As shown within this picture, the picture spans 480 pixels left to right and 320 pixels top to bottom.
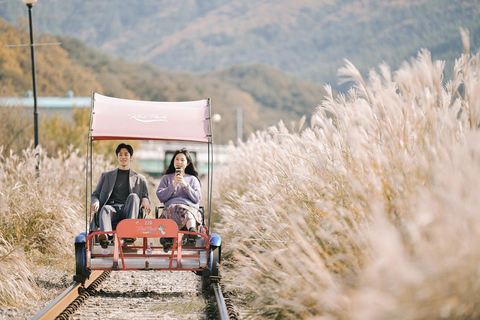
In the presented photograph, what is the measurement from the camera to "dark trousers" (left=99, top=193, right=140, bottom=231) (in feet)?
26.3

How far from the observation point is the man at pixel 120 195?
8.23 m

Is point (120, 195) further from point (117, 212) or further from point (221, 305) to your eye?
point (221, 305)

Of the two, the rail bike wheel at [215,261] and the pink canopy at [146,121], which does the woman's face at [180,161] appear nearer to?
the pink canopy at [146,121]

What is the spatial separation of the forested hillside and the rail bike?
7.85 m

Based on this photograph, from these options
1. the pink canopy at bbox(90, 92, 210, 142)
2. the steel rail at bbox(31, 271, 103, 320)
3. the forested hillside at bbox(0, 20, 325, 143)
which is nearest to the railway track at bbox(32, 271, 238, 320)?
the steel rail at bbox(31, 271, 103, 320)

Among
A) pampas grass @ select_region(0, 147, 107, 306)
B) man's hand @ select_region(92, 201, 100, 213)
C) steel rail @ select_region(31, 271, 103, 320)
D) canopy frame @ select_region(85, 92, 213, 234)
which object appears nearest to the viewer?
steel rail @ select_region(31, 271, 103, 320)

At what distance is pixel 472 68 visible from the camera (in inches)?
201

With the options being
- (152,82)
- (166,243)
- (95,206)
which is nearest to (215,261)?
(166,243)

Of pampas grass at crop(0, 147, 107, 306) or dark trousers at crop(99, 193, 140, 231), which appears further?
pampas grass at crop(0, 147, 107, 306)

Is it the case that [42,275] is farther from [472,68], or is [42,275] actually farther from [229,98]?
[229,98]

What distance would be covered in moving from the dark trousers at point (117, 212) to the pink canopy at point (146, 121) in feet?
2.94

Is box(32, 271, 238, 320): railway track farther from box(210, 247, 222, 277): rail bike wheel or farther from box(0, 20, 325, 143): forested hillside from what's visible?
box(0, 20, 325, 143): forested hillside

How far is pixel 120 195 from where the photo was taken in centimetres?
874

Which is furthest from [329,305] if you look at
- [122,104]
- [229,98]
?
[229,98]
